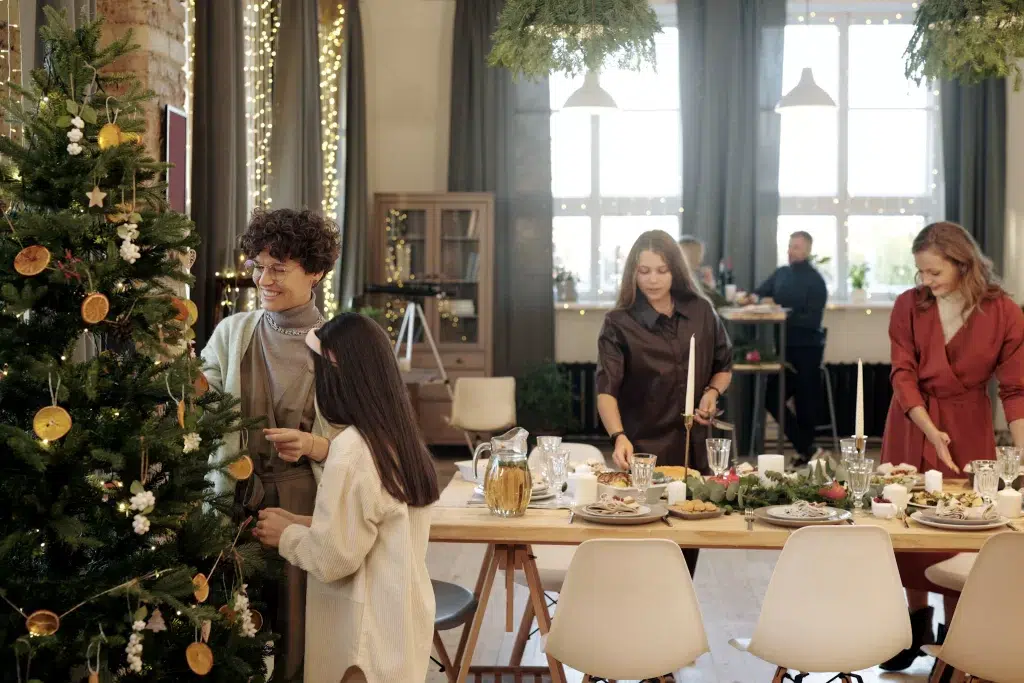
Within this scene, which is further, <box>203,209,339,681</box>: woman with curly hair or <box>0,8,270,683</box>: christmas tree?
<box>203,209,339,681</box>: woman with curly hair

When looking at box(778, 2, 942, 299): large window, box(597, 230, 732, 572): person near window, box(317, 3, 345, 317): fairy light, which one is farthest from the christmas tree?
box(778, 2, 942, 299): large window

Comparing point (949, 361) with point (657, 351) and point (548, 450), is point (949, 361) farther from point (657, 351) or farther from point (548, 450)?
point (548, 450)

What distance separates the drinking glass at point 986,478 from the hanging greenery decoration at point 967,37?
1.21m

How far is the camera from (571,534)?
3.13m

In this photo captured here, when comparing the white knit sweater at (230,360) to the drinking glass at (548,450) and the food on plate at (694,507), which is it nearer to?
the drinking glass at (548,450)

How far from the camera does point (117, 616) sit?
2211 mm

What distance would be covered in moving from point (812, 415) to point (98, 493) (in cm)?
712

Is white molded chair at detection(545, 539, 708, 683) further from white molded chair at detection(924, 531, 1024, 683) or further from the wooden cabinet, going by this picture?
the wooden cabinet

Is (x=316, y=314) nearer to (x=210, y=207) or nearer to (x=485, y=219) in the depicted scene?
(x=210, y=207)

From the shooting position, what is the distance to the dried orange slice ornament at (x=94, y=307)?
2184 millimetres

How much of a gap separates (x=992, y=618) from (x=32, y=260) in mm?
2418

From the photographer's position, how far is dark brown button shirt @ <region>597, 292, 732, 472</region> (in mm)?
4125

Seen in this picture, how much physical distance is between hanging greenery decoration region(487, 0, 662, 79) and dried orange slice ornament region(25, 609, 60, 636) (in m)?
2.22

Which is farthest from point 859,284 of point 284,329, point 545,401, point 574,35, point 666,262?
point 284,329
